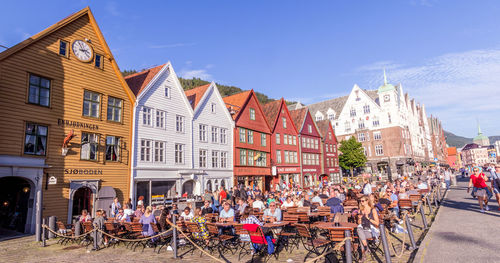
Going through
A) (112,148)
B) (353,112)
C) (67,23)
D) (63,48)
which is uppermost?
(353,112)

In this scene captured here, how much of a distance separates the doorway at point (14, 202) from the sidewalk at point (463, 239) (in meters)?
19.0

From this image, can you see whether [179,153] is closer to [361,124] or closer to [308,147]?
[308,147]

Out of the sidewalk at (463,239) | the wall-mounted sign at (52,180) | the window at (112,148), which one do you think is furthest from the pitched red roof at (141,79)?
the sidewalk at (463,239)

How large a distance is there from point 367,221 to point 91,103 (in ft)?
59.1

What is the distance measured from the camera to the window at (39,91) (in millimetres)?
16422

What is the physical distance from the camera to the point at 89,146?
729 inches

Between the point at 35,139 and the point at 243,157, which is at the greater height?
the point at 35,139

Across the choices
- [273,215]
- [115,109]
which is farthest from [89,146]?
[273,215]

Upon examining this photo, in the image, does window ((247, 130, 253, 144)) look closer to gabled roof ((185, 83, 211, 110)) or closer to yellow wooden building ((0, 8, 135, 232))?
gabled roof ((185, 83, 211, 110))

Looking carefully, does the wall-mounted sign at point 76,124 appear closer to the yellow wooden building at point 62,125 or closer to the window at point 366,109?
the yellow wooden building at point 62,125

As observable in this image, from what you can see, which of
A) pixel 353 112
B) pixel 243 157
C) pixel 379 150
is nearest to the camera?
pixel 243 157

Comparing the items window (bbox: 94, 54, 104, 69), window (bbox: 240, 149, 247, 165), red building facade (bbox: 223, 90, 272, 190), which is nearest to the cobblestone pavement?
window (bbox: 94, 54, 104, 69)

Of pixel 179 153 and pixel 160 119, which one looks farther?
pixel 179 153

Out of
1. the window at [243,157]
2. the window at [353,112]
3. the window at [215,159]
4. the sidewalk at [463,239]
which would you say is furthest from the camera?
the window at [353,112]
